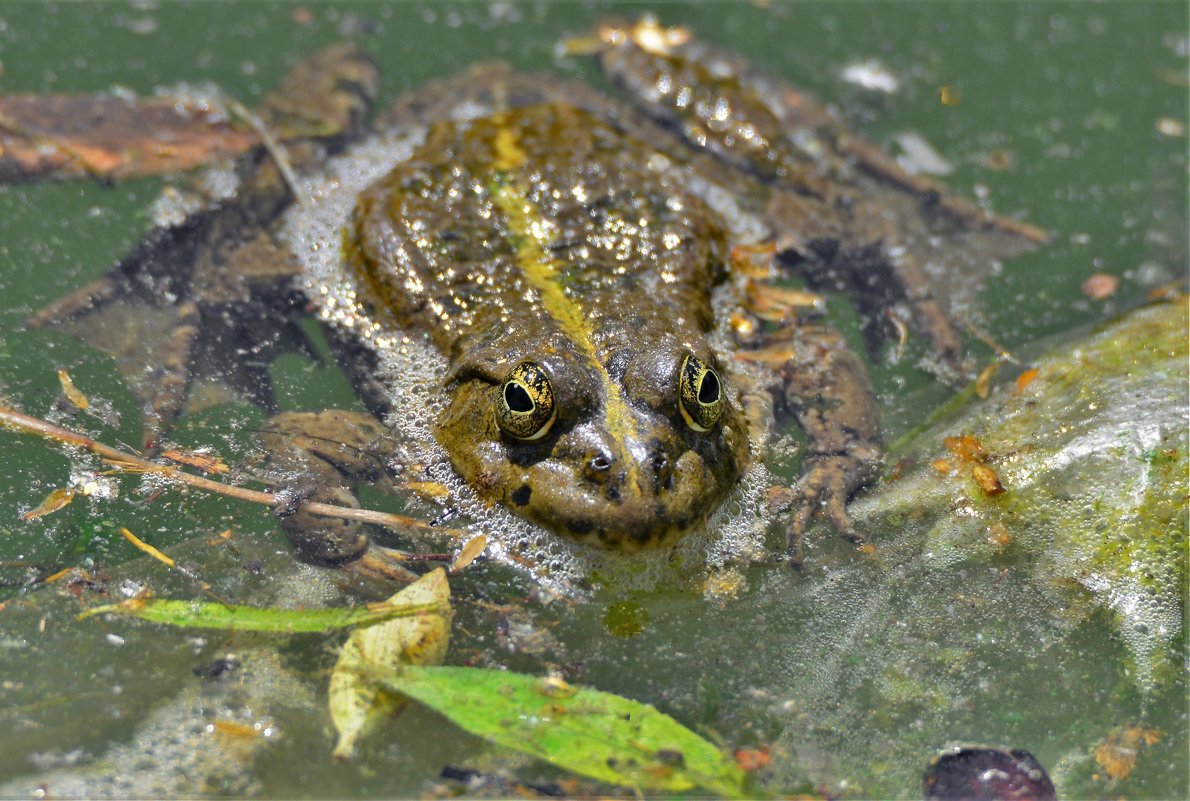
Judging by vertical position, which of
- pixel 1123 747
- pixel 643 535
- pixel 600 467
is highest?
pixel 600 467

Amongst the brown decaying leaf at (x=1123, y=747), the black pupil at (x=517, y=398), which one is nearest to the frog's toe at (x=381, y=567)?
the black pupil at (x=517, y=398)

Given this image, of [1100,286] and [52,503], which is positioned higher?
[1100,286]

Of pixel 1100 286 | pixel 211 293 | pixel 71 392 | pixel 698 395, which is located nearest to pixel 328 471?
pixel 71 392

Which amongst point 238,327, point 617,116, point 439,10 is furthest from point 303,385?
point 439,10

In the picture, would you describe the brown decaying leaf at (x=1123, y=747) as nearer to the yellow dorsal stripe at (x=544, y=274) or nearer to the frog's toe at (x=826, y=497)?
the frog's toe at (x=826, y=497)

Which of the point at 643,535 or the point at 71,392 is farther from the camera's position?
the point at 71,392

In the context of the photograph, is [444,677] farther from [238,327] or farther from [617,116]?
[617,116]

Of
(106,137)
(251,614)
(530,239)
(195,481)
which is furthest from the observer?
(106,137)

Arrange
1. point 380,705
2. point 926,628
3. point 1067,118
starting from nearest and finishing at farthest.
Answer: point 380,705, point 926,628, point 1067,118

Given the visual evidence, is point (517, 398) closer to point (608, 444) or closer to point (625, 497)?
point (608, 444)
